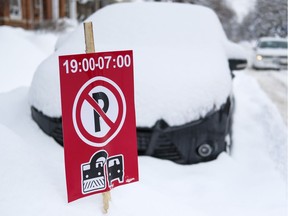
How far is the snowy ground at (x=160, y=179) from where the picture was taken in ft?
5.18

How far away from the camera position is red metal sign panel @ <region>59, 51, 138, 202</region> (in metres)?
1.53

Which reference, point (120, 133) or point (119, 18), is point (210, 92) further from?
point (119, 18)

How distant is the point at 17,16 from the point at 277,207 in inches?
597

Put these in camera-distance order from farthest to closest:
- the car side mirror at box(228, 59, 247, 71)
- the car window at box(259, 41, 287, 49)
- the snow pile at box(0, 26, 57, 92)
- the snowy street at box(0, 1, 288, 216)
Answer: the car window at box(259, 41, 287, 49)
the snow pile at box(0, 26, 57, 92)
the car side mirror at box(228, 59, 247, 71)
the snowy street at box(0, 1, 288, 216)

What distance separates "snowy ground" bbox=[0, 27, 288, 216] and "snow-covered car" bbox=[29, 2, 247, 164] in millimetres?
148

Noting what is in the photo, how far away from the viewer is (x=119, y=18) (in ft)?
12.2

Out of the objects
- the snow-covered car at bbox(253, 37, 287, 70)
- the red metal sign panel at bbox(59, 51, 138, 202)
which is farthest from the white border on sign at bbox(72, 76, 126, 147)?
the snow-covered car at bbox(253, 37, 287, 70)

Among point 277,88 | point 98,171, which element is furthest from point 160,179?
point 277,88

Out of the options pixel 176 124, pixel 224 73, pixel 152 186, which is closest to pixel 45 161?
pixel 152 186

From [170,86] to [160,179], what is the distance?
0.77 meters

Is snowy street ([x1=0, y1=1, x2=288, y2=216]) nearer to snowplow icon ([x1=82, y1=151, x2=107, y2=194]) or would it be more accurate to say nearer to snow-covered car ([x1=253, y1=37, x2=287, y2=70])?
snowplow icon ([x1=82, y1=151, x2=107, y2=194])

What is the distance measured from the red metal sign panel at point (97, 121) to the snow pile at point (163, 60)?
2.77 ft

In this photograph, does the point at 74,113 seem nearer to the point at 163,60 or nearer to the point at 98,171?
the point at 98,171

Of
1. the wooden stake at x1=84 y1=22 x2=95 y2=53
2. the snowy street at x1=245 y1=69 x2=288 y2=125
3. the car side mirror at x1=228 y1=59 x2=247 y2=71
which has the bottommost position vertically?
the snowy street at x1=245 y1=69 x2=288 y2=125
